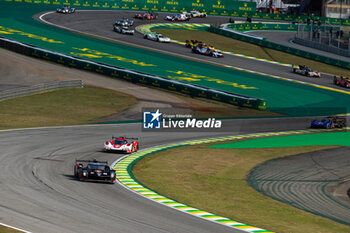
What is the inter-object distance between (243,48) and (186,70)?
814 inches

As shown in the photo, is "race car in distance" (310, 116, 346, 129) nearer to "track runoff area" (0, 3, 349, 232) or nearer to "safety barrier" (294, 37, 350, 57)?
"track runoff area" (0, 3, 349, 232)

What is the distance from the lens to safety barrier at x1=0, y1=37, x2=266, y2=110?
54469mm

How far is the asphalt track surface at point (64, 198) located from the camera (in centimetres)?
1817

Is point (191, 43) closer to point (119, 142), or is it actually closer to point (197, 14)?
point (197, 14)

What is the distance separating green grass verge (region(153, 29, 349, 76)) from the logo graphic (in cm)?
3704

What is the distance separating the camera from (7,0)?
101750mm

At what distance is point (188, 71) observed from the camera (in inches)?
2670

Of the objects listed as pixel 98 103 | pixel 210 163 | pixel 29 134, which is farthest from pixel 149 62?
pixel 210 163

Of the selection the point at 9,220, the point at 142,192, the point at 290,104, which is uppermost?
the point at 9,220

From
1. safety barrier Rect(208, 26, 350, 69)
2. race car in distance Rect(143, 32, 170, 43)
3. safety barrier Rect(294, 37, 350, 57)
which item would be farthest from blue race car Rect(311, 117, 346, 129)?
safety barrier Rect(294, 37, 350, 57)

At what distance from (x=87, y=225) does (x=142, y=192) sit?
252 inches

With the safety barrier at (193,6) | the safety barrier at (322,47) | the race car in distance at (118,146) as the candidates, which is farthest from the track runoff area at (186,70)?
the safety barrier at (322,47)

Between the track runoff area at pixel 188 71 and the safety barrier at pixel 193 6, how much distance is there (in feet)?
79.5

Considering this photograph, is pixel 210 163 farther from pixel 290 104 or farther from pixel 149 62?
pixel 149 62
